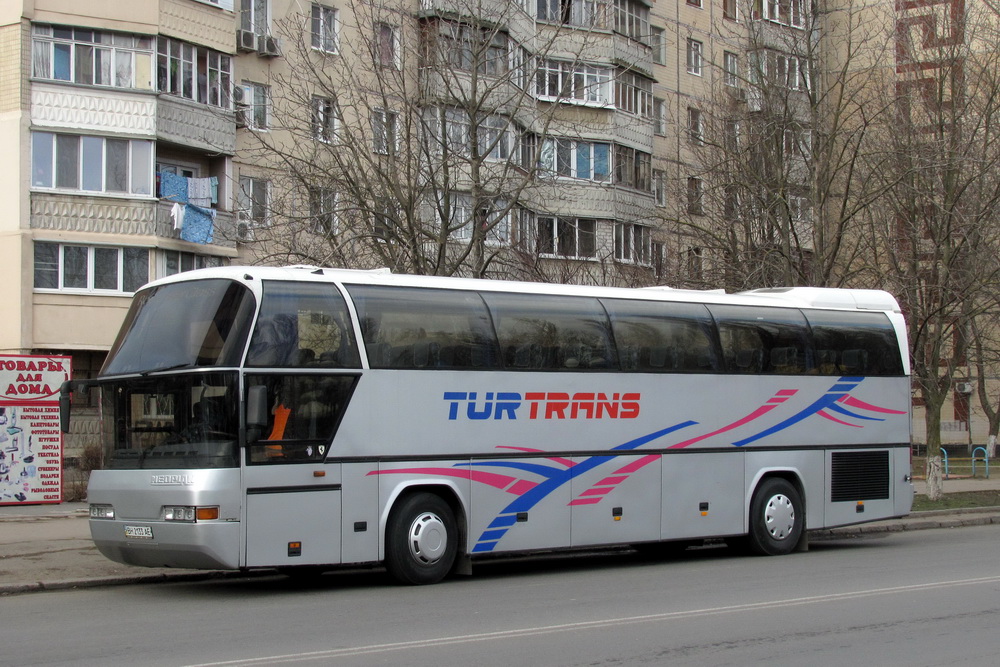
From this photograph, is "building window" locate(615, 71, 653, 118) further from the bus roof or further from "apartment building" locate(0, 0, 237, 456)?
the bus roof

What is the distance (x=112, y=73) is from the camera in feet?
113

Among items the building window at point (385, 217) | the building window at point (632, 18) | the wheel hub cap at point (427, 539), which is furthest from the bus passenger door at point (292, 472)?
the building window at point (632, 18)

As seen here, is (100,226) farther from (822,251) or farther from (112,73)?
(822,251)

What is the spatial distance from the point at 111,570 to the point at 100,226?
837 inches

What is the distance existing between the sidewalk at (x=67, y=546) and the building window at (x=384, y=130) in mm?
7094

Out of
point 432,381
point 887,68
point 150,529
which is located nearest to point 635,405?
point 432,381

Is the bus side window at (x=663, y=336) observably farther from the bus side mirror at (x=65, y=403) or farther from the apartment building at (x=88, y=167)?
the apartment building at (x=88, y=167)

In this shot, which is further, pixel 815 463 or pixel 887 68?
pixel 887 68

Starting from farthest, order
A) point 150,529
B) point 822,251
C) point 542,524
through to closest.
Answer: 1. point 822,251
2. point 542,524
3. point 150,529

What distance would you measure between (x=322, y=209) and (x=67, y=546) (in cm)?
639

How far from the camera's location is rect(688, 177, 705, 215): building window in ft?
85.8

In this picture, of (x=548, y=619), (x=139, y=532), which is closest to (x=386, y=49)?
(x=139, y=532)

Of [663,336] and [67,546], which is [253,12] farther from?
[663,336]

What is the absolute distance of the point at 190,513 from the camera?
1266 centimetres
